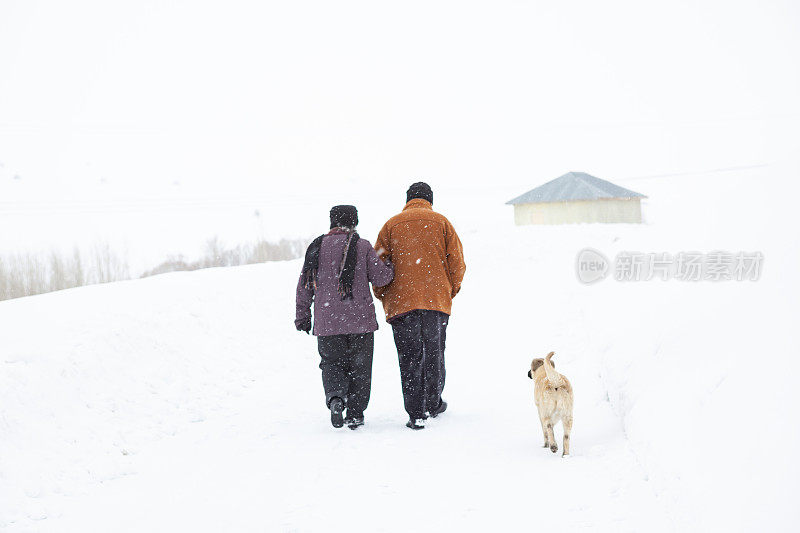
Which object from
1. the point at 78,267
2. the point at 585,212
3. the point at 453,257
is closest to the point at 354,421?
the point at 453,257

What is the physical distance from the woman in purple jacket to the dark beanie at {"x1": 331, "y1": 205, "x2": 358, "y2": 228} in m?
0.10

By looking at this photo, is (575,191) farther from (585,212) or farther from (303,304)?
(303,304)

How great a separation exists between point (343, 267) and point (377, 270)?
12.8 inches

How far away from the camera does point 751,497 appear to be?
3373 mm

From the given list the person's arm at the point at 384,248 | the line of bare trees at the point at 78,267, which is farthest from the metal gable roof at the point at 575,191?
the person's arm at the point at 384,248

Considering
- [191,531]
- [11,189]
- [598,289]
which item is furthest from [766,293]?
[11,189]

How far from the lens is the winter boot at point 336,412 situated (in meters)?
6.75

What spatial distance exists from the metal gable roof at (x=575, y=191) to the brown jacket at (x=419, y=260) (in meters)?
39.9

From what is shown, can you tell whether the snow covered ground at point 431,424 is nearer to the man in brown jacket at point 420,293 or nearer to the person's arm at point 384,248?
the man in brown jacket at point 420,293

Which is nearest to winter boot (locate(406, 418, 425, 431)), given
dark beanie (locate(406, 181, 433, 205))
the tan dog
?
the tan dog

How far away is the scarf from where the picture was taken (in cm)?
684

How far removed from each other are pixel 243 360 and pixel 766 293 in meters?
7.31

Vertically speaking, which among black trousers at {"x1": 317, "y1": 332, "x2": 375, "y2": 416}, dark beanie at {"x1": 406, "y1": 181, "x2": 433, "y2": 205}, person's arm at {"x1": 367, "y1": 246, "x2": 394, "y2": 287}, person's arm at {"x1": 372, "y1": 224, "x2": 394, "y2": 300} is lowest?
black trousers at {"x1": 317, "y1": 332, "x2": 375, "y2": 416}

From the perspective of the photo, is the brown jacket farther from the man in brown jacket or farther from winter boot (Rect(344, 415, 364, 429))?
winter boot (Rect(344, 415, 364, 429))
